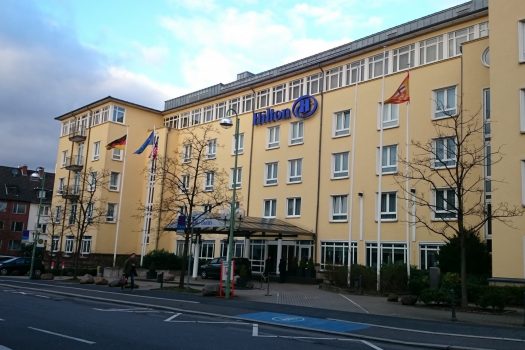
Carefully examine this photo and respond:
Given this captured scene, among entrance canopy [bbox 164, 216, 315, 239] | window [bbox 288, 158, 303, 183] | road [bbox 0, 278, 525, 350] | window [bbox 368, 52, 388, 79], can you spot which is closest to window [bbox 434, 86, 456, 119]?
window [bbox 368, 52, 388, 79]

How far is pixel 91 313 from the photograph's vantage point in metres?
15.6

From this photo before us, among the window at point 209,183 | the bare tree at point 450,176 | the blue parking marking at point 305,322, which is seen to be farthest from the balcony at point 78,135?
the blue parking marking at point 305,322

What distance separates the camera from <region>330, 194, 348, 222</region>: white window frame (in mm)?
35344

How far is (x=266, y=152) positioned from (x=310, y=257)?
9.50m

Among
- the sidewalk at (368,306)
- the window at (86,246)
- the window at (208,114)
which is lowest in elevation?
the sidewalk at (368,306)

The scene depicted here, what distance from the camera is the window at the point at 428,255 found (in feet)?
97.2

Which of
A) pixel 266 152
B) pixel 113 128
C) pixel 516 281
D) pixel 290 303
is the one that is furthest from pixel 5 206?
pixel 516 281

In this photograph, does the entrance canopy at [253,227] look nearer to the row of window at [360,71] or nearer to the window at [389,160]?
the window at [389,160]

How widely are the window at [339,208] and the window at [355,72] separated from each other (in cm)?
799

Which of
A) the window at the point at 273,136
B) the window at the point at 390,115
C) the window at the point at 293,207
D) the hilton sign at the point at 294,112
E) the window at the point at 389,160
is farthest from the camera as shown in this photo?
the window at the point at 273,136

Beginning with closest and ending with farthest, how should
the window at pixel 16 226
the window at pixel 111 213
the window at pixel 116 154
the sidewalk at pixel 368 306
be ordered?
the sidewalk at pixel 368 306 → the window at pixel 111 213 → the window at pixel 116 154 → the window at pixel 16 226

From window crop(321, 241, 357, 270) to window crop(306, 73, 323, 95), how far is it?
11.2 m

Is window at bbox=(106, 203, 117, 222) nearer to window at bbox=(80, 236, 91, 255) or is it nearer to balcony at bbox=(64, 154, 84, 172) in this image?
window at bbox=(80, 236, 91, 255)

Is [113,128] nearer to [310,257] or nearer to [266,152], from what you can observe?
[266,152]
